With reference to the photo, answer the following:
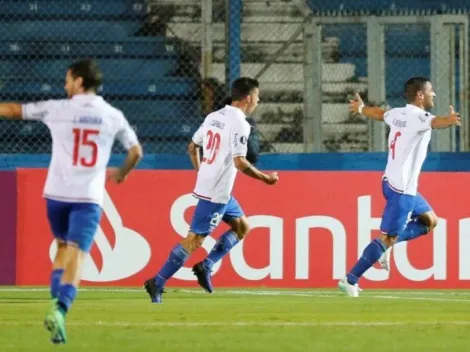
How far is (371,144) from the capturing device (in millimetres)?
18234

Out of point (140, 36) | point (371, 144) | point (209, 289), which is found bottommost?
point (209, 289)

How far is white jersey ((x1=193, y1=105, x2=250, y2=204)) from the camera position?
13852mm

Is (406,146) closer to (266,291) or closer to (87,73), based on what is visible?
(266,291)

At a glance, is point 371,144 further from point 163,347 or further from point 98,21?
point 163,347

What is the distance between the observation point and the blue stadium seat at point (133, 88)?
60.8 ft

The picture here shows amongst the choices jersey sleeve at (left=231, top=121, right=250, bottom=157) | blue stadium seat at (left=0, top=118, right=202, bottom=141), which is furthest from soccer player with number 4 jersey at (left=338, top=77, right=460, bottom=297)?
blue stadium seat at (left=0, top=118, right=202, bottom=141)

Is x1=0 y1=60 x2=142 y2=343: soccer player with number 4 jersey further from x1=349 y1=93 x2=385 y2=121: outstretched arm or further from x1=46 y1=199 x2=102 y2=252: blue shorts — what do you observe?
x1=349 y1=93 x2=385 y2=121: outstretched arm

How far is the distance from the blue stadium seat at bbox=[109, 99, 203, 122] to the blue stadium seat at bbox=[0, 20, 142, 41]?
1.03 m

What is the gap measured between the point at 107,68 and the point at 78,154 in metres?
9.44

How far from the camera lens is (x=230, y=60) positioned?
690 inches

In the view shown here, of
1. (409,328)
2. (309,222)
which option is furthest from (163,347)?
(309,222)

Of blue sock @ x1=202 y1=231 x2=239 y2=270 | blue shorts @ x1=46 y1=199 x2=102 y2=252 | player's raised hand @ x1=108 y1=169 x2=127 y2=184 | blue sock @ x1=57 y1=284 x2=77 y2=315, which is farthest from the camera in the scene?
blue sock @ x1=202 y1=231 x2=239 y2=270

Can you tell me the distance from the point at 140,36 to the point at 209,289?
20.4 ft

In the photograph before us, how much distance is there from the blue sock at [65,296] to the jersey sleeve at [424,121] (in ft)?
18.8
